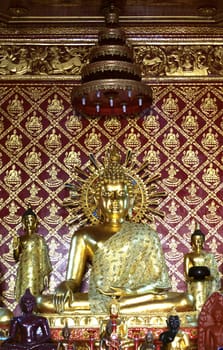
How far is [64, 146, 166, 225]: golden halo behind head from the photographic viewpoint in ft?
24.2

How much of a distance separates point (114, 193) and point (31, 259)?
36.9 inches

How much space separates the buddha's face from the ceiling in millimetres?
1595

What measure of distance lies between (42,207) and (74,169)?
0.45 metres

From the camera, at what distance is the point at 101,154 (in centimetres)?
764

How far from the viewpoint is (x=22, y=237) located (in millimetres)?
6949

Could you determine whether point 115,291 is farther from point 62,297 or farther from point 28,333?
point 28,333

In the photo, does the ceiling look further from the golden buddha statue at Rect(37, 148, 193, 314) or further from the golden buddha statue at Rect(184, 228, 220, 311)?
the golden buddha statue at Rect(184, 228, 220, 311)

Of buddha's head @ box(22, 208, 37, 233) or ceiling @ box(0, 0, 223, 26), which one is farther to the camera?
ceiling @ box(0, 0, 223, 26)

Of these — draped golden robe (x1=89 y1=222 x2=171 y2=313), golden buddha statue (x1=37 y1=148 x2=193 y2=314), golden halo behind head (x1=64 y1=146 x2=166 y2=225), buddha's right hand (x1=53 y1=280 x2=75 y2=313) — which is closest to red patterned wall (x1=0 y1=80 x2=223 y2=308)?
golden halo behind head (x1=64 y1=146 x2=166 y2=225)

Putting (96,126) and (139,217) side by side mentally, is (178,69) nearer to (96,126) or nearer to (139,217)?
(96,126)

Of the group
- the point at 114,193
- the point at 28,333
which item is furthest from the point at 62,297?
the point at 114,193

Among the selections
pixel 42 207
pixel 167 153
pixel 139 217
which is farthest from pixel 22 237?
pixel 167 153

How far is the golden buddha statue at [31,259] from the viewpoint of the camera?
→ 6750 mm

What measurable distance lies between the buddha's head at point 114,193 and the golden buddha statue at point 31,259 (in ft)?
1.99
